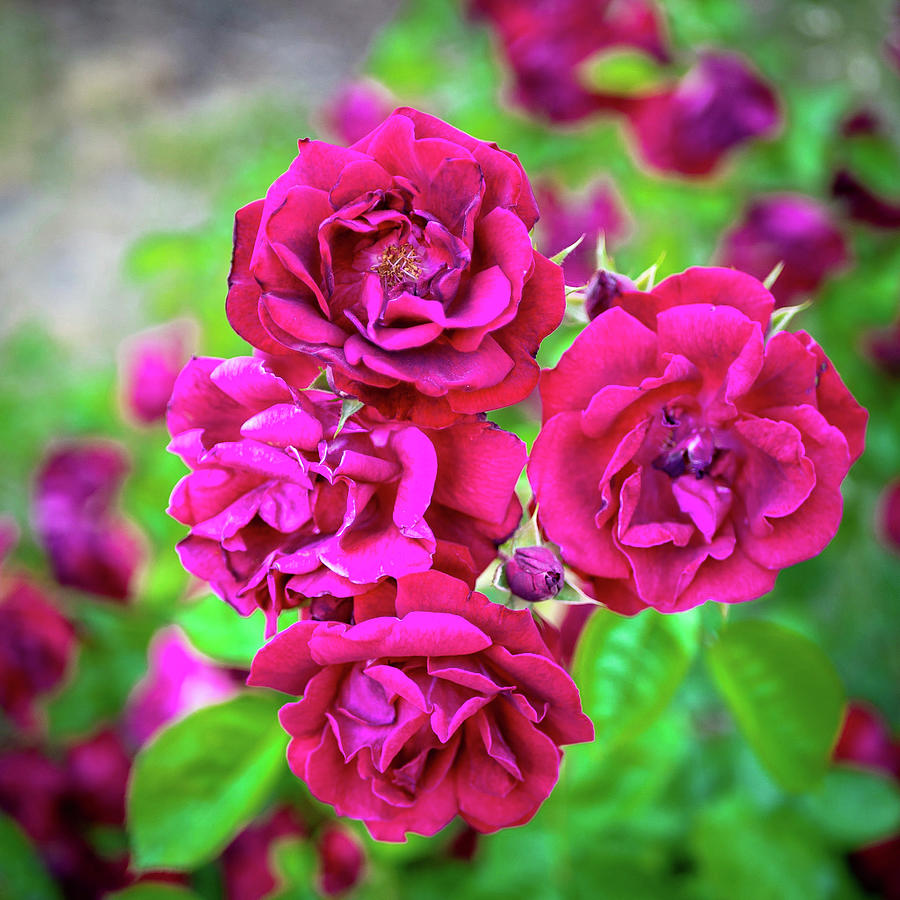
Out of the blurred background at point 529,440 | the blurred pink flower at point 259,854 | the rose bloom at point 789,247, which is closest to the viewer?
the blurred background at point 529,440

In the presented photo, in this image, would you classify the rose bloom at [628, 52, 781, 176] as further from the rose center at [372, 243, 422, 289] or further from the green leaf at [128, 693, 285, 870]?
the green leaf at [128, 693, 285, 870]

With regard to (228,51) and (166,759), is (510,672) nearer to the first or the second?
(166,759)

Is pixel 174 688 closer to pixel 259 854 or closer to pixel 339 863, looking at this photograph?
pixel 259 854

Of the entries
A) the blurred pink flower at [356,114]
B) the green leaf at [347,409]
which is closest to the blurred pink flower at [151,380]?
the blurred pink flower at [356,114]

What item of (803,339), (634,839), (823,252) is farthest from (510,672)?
(823,252)

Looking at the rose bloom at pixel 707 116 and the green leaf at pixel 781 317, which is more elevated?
the green leaf at pixel 781 317

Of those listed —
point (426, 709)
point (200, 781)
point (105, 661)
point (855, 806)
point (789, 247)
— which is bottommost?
point (105, 661)

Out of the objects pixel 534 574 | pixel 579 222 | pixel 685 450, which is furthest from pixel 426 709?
pixel 579 222

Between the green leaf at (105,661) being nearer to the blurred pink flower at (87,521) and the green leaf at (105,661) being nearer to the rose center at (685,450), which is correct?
the blurred pink flower at (87,521)
